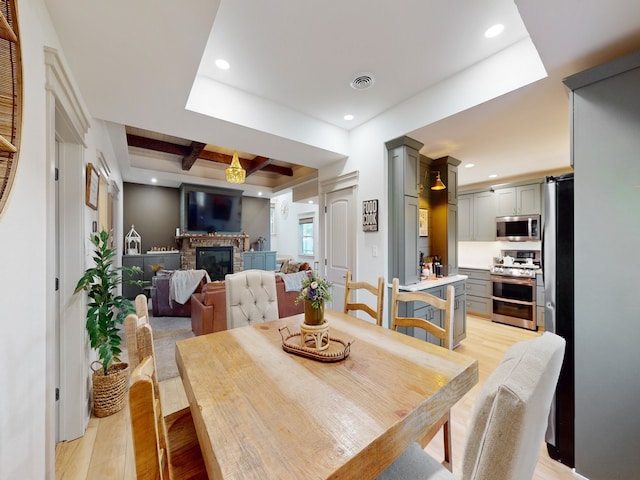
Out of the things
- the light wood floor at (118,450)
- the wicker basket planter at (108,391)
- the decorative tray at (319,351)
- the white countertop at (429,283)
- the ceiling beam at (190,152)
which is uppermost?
the ceiling beam at (190,152)

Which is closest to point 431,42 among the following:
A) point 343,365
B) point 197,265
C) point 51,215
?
point 343,365

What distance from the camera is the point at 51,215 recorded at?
4.34ft

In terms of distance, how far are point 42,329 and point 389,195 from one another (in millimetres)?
2833

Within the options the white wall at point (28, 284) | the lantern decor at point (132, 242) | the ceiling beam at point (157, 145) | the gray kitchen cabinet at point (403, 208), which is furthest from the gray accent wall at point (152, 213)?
the gray kitchen cabinet at point (403, 208)

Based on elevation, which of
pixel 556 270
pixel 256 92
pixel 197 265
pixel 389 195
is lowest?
pixel 197 265

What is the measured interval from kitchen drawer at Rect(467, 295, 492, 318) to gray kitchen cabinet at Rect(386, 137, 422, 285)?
232cm

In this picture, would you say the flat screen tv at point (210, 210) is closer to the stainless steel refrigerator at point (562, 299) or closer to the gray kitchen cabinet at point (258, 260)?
the gray kitchen cabinet at point (258, 260)

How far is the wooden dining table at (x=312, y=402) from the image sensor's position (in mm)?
673

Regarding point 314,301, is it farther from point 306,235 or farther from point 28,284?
point 306,235

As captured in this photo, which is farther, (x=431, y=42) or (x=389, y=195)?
(x=389, y=195)

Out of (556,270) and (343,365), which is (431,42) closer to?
(556,270)

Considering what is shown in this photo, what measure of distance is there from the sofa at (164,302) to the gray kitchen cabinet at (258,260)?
115 inches

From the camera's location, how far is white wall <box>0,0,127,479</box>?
0.92 meters

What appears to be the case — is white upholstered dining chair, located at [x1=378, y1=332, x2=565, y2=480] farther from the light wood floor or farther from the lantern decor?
the lantern decor
